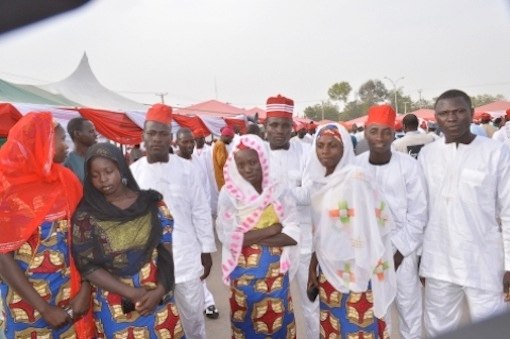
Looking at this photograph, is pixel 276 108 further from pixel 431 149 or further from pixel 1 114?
pixel 1 114

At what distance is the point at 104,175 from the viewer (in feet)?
7.32

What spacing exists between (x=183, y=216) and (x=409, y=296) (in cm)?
159

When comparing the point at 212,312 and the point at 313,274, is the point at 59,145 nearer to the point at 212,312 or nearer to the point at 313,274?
the point at 313,274

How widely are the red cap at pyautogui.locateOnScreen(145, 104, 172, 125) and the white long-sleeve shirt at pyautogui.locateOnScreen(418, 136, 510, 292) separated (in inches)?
69.5

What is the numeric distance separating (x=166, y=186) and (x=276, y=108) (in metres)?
1.15

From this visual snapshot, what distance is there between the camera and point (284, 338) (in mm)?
2789

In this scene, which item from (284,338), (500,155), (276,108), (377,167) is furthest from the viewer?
(276,108)

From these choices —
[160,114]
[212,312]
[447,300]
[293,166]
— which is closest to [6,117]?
[160,114]

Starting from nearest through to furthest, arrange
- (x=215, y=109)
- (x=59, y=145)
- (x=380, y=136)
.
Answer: (x=59, y=145) < (x=380, y=136) < (x=215, y=109)

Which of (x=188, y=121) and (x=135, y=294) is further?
(x=188, y=121)

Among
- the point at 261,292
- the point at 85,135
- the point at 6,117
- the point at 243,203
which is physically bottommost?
the point at 261,292

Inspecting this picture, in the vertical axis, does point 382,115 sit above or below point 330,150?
above

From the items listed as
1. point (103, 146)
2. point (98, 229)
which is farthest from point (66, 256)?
point (103, 146)

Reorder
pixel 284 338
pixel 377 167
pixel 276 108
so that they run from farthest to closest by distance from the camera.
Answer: pixel 276 108, pixel 377 167, pixel 284 338
